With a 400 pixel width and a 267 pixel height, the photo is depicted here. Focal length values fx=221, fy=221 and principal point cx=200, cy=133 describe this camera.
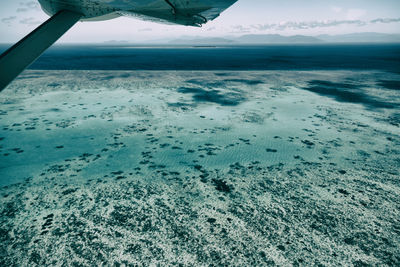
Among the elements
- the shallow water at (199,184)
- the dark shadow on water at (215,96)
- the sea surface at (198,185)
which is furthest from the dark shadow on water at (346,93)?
the dark shadow on water at (215,96)

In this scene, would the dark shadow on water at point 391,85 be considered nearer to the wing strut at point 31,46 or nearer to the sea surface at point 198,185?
the sea surface at point 198,185

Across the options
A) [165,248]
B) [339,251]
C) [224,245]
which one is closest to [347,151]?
[339,251]

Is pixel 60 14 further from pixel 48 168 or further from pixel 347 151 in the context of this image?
pixel 347 151

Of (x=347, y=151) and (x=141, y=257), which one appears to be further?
(x=347, y=151)

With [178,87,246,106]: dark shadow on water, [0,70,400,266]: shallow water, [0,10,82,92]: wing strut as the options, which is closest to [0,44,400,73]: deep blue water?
[178,87,246,106]: dark shadow on water

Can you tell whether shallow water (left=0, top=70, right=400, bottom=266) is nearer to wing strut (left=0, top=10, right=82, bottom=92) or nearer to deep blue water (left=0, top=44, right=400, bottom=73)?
wing strut (left=0, top=10, right=82, bottom=92)

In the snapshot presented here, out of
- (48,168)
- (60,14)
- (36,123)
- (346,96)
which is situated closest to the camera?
(60,14)

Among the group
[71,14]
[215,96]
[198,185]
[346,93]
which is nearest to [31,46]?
[71,14]
